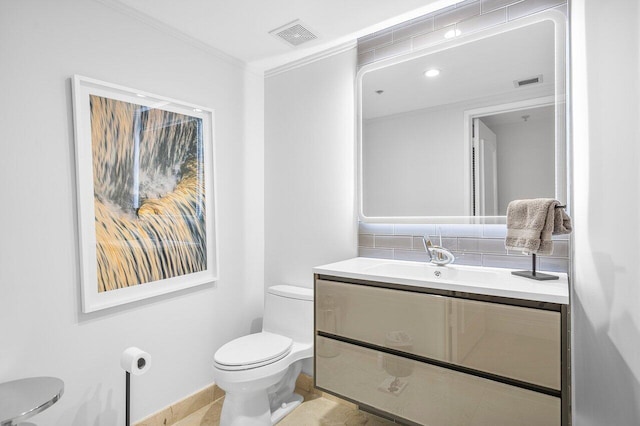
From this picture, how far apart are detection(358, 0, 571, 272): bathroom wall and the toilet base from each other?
103 centimetres

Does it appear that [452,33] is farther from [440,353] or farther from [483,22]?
[440,353]

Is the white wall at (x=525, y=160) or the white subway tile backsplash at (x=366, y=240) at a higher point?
the white wall at (x=525, y=160)

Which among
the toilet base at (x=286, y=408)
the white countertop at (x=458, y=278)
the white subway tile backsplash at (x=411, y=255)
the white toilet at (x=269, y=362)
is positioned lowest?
the toilet base at (x=286, y=408)

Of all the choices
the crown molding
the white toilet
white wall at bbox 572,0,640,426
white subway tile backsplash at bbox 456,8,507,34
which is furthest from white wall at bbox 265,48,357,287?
white wall at bbox 572,0,640,426

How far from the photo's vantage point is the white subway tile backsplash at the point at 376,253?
2172 mm

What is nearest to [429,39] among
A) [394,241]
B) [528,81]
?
[528,81]

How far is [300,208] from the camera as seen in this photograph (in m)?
2.53

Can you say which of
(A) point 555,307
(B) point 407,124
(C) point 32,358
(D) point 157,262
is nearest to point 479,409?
(A) point 555,307

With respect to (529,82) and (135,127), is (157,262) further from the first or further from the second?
(529,82)

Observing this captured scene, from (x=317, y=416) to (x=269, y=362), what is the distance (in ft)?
1.86

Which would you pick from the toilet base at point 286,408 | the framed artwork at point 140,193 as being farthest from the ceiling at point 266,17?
the toilet base at point 286,408

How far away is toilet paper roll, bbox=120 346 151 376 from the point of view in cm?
170

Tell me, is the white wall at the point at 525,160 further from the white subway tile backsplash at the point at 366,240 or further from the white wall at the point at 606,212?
the white subway tile backsplash at the point at 366,240

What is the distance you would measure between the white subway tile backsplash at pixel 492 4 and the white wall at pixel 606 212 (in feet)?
1.07
